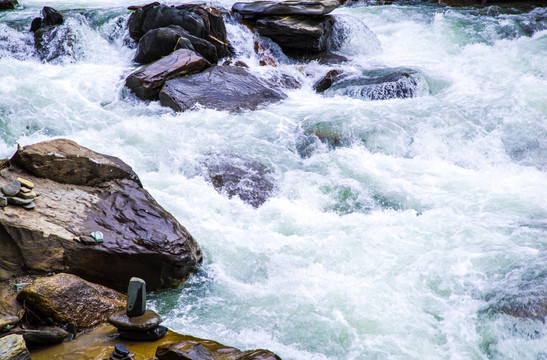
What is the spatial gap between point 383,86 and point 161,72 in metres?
3.63

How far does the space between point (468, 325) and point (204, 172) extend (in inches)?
137

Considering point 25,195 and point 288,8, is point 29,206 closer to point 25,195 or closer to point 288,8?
point 25,195

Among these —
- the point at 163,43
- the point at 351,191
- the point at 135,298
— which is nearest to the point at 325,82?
the point at 163,43

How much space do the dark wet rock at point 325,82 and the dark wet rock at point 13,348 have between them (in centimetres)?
721

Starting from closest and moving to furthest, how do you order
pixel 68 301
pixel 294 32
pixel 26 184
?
1. pixel 68 301
2. pixel 26 184
3. pixel 294 32

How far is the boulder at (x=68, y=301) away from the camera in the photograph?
349 centimetres

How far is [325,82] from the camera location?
9.39m

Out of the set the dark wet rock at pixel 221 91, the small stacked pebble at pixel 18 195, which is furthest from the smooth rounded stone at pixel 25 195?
the dark wet rock at pixel 221 91

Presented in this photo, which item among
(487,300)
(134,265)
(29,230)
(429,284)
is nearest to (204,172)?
(134,265)

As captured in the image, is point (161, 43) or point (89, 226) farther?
point (161, 43)

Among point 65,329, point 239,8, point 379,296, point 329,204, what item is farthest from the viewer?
point 239,8

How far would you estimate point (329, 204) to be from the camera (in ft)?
19.2

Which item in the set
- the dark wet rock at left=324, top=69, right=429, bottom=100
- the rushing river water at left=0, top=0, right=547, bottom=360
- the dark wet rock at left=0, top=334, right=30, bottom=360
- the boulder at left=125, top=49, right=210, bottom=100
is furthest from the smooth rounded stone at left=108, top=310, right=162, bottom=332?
the dark wet rock at left=324, top=69, right=429, bottom=100

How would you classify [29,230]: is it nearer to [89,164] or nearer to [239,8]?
[89,164]
